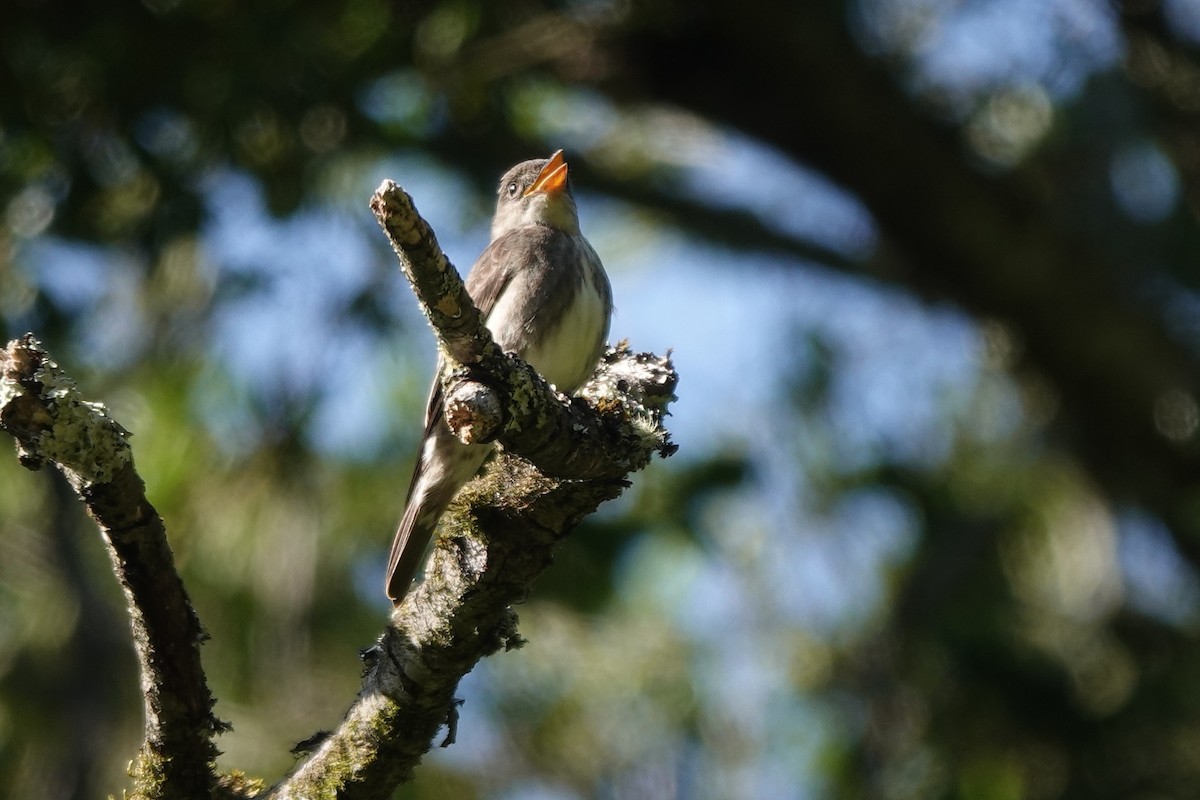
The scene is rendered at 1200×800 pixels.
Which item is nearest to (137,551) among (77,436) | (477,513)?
(77,436)

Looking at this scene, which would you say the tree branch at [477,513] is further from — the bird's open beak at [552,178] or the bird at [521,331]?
the bird's open beak at [552,178]

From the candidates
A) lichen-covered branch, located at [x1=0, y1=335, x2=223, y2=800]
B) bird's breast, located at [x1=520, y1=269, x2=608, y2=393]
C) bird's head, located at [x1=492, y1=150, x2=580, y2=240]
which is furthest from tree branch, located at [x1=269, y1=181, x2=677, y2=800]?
bird's head, located at [x1=492, y1=150, x2=580, y2=240]

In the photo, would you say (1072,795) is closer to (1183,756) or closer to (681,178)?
(1183,756)

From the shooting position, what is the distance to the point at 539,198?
550 cm

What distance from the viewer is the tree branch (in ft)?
9.37

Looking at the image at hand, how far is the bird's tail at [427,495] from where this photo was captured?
4359mm

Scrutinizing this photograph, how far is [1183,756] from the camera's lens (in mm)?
7023

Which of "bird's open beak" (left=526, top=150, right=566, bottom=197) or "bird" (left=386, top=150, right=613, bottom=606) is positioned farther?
"bird's open beak" (left=526, top=150, right=566, bottom=197)

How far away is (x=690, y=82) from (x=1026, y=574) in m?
3.38

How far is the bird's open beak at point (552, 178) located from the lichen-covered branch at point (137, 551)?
2.67 meters

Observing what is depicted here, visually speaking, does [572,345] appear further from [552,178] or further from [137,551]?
[137,551]

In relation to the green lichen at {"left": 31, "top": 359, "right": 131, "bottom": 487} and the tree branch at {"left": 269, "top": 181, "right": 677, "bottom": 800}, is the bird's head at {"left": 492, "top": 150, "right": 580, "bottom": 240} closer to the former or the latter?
the tree branch at {"left": 269, "top": 181, "right": 677, "bottom": 800}

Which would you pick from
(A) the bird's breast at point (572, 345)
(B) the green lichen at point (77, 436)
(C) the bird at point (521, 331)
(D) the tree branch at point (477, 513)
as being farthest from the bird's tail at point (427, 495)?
(B) the green lichen at point (77, 436)

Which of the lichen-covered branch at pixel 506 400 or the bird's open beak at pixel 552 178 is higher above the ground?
the bird's open beak at pixel 552 178
